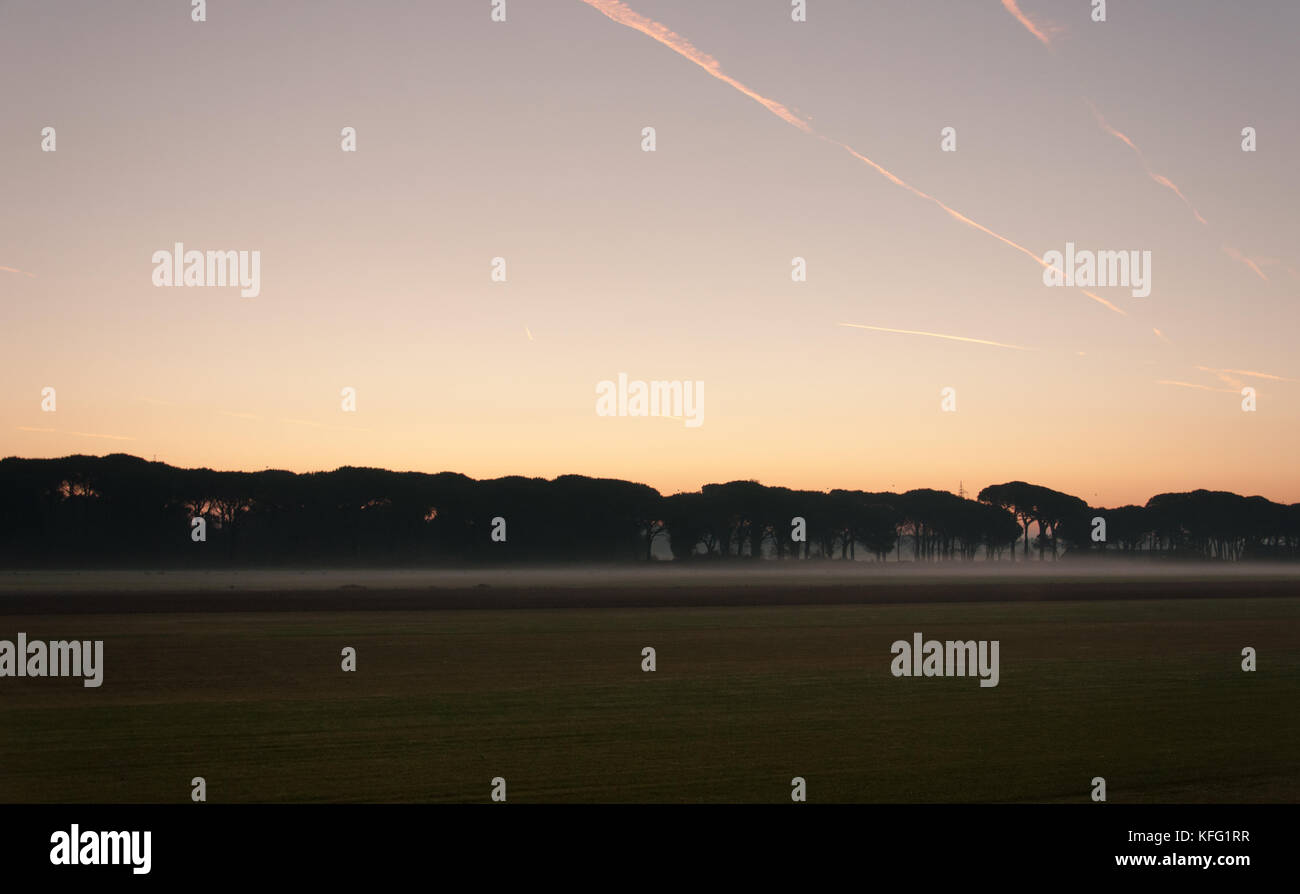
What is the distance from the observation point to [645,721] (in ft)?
62.7

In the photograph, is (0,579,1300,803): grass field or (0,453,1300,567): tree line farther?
(0,453,1300,567): tree line

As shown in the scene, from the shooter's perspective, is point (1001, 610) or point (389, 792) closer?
point (389, 792)

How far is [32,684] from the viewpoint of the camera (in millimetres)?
23922

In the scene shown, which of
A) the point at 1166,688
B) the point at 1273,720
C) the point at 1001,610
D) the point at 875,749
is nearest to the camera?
the point at 875,749

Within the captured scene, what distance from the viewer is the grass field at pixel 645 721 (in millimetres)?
14289

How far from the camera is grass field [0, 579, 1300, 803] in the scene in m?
14.3
